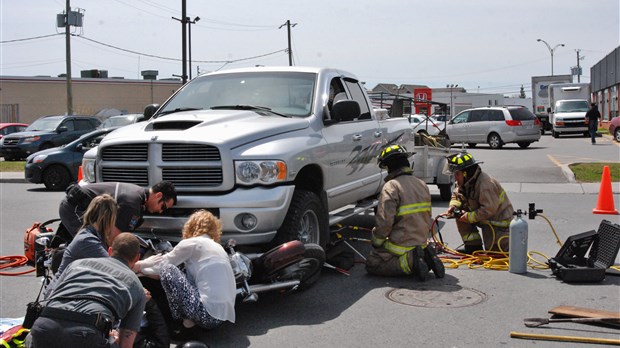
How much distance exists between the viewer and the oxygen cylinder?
23.9 ft

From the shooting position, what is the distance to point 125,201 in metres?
6.20

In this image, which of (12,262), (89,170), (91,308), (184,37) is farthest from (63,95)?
(91,308)

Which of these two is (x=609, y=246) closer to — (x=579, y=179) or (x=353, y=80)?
(x=353, y=80)

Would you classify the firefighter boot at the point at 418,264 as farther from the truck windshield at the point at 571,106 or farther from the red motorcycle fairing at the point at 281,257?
the truck windshield at the point at 571,106

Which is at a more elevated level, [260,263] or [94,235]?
[94,235]

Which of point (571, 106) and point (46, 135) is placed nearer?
point (46, 135)

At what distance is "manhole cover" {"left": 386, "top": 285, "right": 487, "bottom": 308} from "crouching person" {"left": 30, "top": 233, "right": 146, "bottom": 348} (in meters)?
2.88

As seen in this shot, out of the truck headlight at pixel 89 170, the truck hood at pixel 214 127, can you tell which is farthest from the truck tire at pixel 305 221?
the truck headlight at pixel 89 170

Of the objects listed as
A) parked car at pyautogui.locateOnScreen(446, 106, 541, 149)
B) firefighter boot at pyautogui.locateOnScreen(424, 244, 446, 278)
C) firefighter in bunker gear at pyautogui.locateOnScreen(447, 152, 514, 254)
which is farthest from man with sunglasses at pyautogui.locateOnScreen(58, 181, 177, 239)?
parked car at pyautogui.locateOnScreen(446, 106, 541, 149)

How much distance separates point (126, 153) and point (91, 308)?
314 cm

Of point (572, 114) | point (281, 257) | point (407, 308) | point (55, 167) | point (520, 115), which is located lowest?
point (407, 308)

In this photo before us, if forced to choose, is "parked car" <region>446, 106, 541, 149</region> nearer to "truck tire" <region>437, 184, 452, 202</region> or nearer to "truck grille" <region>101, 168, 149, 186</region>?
"truck tire" <region>437, 184, 452, 202</region>

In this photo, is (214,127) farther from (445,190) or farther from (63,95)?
(63,95)

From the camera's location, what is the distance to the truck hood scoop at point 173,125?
6.84 metres
